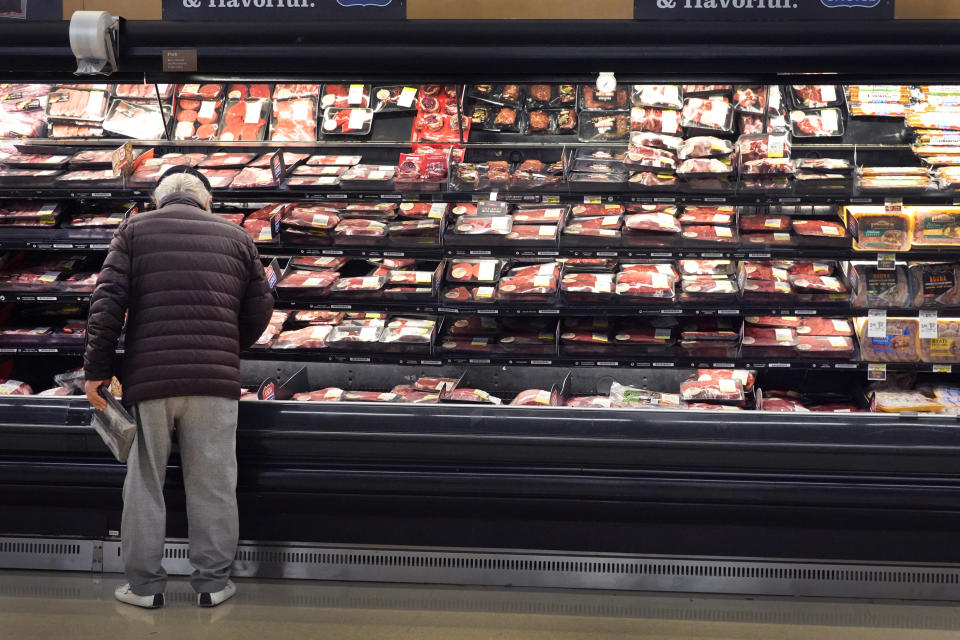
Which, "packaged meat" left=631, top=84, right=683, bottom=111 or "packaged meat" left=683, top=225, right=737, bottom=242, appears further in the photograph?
"packaged meat" left=631, top=84, right=683, bottom=111

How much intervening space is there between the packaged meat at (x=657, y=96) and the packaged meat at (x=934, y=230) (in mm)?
1217

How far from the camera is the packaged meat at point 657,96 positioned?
4961 millimetres

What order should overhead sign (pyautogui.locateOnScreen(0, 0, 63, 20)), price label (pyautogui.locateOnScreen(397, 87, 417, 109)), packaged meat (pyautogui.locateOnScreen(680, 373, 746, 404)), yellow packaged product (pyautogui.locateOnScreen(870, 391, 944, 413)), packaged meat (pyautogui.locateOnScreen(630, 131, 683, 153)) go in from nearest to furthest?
overhead sign (pyautogui.locateOnScreen(0, 0, 63, 20)) < yellow packaged product (pyautogui.locateOnScreen(870, 391, 944, 413)) < packaged meat (pyautogui.locateOnScreen(680, 373, 746, 404)) < packaged meat (pyautogui.locateOnScreen(630, 131, 683, 153)) < price label (pyautogui.locateOnScreen(397, 87, 417, 109))

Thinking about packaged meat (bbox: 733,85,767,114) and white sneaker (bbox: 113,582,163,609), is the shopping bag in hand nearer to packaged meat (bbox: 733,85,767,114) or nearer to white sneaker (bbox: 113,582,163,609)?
white sneaker (bbox: 113,582,163,609)

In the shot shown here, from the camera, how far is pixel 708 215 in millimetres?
4902

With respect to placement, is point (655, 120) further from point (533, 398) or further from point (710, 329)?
point (533, 398)

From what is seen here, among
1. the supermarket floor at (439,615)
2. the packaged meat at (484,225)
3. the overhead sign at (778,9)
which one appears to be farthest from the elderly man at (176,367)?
the overhead sign at (778,9)

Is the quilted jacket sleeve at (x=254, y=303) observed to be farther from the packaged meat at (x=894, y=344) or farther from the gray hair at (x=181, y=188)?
the packaged meat at (x=894, y=344)

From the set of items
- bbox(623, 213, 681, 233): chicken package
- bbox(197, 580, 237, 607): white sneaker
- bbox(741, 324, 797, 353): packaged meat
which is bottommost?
bbox(197, 580, 237, 607): white sneaker

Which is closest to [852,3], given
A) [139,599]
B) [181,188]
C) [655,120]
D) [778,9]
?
[778,9]

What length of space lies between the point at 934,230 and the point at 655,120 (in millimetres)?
1374

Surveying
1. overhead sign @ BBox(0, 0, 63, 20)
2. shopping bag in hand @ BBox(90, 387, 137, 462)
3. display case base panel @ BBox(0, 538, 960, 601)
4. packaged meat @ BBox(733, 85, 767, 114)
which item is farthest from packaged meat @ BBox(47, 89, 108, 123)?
packaged meat @ BBox(733, 85, 767, 114)

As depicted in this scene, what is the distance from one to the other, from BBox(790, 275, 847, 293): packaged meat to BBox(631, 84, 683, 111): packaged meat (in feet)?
3.35

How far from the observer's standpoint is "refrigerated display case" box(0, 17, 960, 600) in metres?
3.90
